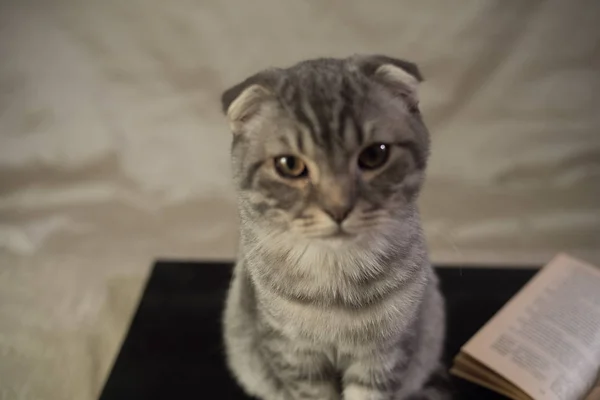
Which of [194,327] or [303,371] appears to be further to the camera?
[194,327]

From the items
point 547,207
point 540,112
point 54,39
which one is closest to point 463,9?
point 540,112

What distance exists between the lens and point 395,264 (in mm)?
797

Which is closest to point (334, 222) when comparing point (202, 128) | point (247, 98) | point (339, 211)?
point (339, 211)

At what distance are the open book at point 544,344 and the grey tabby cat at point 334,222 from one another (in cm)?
16

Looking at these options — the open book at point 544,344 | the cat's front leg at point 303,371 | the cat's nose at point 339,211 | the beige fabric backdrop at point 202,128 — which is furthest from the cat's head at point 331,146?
the beige fabric backdrop at point 202,128

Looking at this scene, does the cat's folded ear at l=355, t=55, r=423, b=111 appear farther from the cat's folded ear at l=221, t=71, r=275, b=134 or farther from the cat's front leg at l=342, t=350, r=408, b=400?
the cat's front leg at l=342, t=350, r=408, b=400

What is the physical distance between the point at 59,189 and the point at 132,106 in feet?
0.88

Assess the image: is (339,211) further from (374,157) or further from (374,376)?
(374,376)

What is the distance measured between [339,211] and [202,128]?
2.75ft

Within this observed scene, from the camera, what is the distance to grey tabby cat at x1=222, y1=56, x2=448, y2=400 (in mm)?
703

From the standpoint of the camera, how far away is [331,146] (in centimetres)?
70

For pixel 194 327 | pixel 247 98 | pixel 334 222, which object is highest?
pixel 247 98

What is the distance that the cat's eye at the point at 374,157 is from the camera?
2.36 ft

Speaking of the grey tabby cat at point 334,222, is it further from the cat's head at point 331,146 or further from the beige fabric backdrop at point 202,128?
the beige fabric backdrop at point 202,128
